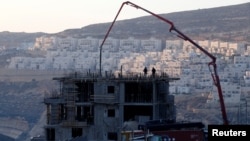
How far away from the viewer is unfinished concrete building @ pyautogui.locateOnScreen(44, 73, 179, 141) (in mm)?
35719

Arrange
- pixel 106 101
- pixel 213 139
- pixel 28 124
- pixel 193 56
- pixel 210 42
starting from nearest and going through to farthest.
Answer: pixel 213 139 → pixel 106 101 → pixel 28 124 → pixel 193 56 → pixel 210 42

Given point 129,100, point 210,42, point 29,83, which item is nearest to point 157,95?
point 129,100

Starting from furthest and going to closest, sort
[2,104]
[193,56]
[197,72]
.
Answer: [193,56] < [197,72] < [2,104]

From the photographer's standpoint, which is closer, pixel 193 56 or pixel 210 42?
pixel 193 56

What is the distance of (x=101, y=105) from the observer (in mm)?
36094

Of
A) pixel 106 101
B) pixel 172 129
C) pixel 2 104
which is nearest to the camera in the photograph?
pixel 172 129

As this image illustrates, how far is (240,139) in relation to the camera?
13438 millimetres

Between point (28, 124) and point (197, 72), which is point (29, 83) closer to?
point (197, 72)

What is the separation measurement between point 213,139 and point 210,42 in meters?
183

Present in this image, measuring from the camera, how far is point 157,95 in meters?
36.8

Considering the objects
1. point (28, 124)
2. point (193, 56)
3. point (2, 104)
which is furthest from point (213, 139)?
point (193, 56)

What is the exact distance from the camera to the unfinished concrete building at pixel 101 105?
117 ft

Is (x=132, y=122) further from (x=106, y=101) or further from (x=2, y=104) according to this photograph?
(x=2, y=104)

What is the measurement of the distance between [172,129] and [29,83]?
141 m
